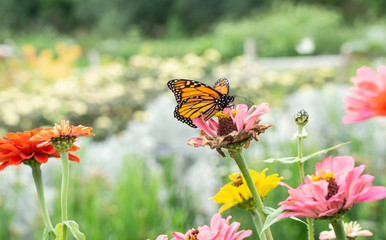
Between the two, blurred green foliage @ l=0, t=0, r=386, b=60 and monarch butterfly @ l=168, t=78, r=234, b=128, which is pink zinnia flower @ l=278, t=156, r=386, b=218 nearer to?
monarch butterfly @ l=168, t=78, r=234, b=128

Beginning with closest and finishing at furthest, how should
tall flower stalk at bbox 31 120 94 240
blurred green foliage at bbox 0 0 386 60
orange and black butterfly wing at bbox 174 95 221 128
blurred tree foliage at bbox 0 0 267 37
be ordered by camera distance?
1. tall flower stalk at bbox 31 120 94 240
2. orange and black butterfly wing at bbox 174 95 221 128
3. blurred green foliage at bbox 0 0 386 60
4. blurred tree foliage at bbox 0 0 267 37

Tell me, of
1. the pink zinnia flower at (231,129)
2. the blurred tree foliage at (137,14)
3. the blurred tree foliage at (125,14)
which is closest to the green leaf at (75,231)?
the pink zinnia flower at (231,129)

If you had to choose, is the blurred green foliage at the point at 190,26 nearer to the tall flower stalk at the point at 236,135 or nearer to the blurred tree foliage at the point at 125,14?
the blurred tree foliage at the point at 125,14

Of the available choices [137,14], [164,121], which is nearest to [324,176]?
[164,121]

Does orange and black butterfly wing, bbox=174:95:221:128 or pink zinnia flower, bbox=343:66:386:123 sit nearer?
pink zinnia flower, bbox=343:66:386:123

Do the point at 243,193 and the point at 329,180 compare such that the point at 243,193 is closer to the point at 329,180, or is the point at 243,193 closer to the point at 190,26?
the point at 329,180

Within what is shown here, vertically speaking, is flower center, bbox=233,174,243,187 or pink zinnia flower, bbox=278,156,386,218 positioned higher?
flower center, bbox=233,174,243,187

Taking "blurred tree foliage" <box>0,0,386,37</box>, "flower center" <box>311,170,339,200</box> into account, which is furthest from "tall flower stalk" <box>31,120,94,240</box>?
"blurred tree foliage" <box>0,0,386,37</box>
